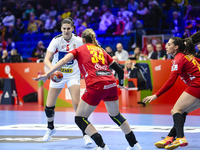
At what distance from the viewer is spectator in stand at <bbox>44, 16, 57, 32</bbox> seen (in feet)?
63.4

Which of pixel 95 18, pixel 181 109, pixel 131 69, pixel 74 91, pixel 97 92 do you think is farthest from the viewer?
pixel 95 18

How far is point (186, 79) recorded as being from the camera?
4.96m

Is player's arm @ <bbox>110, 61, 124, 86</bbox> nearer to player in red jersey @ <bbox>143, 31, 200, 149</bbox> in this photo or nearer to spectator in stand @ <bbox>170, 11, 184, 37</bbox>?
player in red jersey @ <bbox>143, 31, 200, 149</bbox>

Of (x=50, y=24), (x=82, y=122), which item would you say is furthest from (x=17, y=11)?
(x=82, y=122)

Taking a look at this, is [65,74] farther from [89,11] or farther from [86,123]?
[89,11]

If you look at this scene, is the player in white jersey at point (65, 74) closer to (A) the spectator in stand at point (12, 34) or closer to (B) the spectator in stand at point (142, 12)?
(B) the spectator in stand at point (142, 12)

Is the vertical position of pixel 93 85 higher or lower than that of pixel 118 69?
lower

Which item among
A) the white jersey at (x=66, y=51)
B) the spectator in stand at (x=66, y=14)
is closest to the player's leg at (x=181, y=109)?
the white jersey at (x=66, y=51)

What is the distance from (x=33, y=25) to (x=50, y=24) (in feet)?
3.81

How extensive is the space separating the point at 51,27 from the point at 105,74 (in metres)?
15.5

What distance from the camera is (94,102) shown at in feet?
14.3

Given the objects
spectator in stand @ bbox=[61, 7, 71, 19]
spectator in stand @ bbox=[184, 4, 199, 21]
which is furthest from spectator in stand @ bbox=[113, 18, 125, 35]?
spectator in stand @ bbox=[61, 7, 71, 19]

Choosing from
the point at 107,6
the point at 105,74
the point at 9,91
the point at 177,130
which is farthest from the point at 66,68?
the point at 107,6

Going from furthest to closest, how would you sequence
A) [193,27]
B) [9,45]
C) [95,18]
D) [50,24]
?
[50,24]
[9,45]
[95,18]
[193,27]
